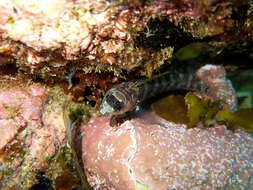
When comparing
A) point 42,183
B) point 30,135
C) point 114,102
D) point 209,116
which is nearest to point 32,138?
point 30,135

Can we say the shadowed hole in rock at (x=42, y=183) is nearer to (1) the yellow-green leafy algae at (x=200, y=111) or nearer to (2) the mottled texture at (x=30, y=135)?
(2) the mottled texture at (x=30, y=135)

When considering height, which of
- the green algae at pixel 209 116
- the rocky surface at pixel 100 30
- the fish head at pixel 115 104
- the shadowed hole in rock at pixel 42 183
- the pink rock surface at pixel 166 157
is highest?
the rocky surface at pixel 100 30

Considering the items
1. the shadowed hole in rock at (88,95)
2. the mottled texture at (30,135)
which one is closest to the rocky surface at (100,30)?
the mottled texture at (30,135)

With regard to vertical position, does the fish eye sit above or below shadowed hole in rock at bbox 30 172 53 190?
above

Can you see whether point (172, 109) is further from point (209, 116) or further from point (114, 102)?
point (114, 102)

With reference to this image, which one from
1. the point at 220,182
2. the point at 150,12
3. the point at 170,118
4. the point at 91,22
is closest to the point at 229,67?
the point at 170,118

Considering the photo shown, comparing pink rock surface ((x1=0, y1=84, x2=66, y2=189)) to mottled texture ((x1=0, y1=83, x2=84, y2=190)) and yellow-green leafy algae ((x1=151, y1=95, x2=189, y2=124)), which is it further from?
yellow-green leafy algae ((x1=151, y1=95, x2=189, y2=124))

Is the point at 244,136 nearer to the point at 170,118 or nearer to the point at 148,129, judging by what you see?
the point at 170,118

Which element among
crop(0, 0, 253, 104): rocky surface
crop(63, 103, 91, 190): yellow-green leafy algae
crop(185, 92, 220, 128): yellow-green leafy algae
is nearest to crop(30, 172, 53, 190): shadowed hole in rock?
crop(63, 103, 91, 190): yellow-green leafy algae
